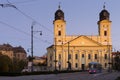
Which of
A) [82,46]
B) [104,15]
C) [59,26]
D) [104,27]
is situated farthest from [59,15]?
[104,27]

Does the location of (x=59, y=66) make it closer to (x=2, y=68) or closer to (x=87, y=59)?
(x=87, y=59)

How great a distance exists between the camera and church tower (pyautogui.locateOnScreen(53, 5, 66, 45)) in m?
167

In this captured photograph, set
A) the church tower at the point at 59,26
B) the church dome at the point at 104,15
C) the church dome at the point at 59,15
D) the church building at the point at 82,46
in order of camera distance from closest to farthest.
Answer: the church tower at the point at 59,26 < the church dome at the point at 104,15 < the church building at the point at 82,46 < the church dome at the point at 59,15

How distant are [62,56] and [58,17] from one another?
15.8 metres

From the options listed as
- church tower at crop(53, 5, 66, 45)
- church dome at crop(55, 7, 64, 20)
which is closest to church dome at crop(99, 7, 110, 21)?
church tower at crop(53, 5, 66, 45)

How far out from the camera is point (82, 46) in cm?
17100

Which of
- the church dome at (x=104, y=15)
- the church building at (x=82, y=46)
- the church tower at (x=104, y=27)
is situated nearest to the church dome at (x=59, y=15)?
the church building at (x=82, y=46)

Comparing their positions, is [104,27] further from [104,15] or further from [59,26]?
[59,26]

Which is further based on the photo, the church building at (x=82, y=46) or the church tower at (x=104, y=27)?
the church building at (x=82, y=46)

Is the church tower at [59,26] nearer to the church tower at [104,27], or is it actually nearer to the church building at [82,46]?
the church building at [82,46]

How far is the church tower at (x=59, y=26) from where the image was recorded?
167 metres

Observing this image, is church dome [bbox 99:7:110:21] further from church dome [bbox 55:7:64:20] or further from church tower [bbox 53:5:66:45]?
church dome [bbox 55:7:64:20]

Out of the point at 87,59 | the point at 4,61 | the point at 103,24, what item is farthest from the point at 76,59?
the point at 4,61

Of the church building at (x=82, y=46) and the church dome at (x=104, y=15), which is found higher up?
the church dome at (x=104, y=15)
